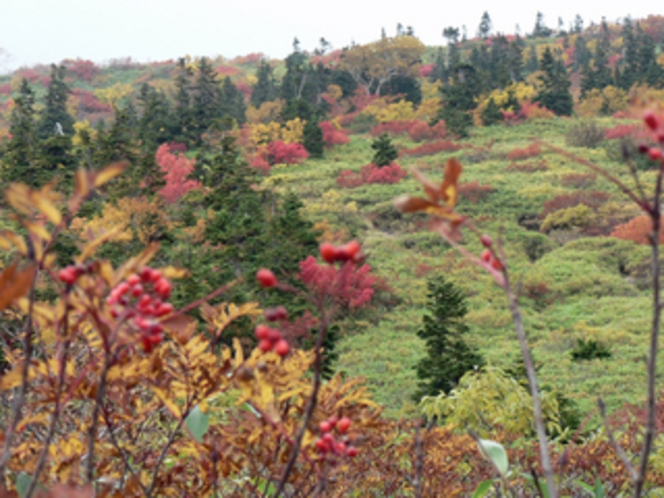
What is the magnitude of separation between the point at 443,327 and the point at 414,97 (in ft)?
120

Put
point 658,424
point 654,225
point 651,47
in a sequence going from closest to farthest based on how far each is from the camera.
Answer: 1. point 654,225
2. point 658,424
3. point 651,47

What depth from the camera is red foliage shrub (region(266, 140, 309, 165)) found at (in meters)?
28.6

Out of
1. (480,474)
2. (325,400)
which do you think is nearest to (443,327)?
(480,474)

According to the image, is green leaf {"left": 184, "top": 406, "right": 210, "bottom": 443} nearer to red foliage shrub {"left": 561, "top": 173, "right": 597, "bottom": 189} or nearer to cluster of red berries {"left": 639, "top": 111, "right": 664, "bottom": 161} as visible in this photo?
cluster of red berries {"left": 639, "top": 111, "right": 664, "bottom": 161}

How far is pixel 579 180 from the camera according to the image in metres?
22.5

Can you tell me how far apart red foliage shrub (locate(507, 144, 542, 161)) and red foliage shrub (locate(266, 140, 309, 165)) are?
366 inches

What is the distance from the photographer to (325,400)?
1.24 meters

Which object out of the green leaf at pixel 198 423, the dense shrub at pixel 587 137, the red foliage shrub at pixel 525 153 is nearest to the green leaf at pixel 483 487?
the green leaf at pixel 198 423

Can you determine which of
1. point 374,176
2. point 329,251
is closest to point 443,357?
point 329,251

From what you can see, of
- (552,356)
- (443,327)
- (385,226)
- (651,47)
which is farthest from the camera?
(651,47)

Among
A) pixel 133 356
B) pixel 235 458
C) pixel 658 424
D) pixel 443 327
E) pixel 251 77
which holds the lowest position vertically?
pixel 443 327

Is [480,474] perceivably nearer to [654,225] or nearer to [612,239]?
[654,225]

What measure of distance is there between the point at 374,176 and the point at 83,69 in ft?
151

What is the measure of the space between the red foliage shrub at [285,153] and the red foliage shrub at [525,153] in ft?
30.5
